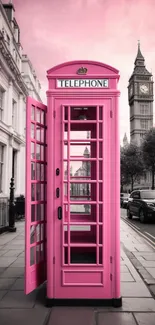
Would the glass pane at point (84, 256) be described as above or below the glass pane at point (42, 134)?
below

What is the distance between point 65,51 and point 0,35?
188 inches

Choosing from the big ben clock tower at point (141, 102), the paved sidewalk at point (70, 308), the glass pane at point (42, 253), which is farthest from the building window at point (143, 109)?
the glass pane at point (42, 253)

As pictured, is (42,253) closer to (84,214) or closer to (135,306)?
(84,214)

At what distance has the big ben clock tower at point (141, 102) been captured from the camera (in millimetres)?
104000

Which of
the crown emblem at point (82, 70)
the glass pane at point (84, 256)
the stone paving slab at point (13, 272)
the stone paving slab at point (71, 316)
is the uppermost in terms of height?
the crown emblem at point (82, 70)

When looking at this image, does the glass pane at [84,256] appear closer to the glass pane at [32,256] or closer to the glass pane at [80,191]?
the glass pane at [32,256]

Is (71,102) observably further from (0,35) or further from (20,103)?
(20,103)

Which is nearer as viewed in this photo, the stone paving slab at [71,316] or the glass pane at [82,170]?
the stone paving slab at [71,316]

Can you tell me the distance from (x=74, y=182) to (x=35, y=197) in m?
0.57

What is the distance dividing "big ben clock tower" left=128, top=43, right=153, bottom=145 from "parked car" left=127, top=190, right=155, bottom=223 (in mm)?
88685

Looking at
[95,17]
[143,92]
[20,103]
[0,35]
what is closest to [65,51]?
[95,17]

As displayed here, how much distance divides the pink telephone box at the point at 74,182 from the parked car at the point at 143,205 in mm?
10796

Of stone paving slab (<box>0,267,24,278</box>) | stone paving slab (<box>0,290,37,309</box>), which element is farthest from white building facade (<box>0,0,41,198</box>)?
stone paving slab (<box>0,290,37,309</box>)

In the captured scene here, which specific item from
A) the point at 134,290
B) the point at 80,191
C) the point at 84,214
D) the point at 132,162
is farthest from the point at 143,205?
the point at 132,162
